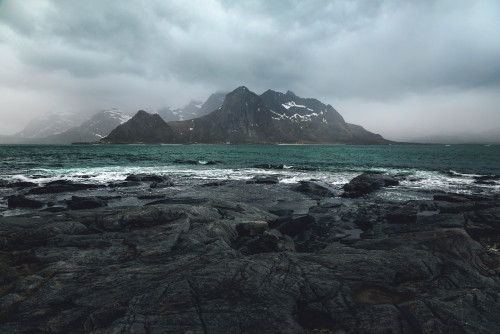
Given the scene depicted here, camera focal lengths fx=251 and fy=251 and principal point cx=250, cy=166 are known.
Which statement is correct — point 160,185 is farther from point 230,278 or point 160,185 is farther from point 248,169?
point 230,278

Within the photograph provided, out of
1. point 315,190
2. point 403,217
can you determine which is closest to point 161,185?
point 315,190

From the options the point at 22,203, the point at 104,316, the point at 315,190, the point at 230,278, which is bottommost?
the point at 315,190

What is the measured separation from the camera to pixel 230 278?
7.84m

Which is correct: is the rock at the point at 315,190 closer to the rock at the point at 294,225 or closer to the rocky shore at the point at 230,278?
the rock at the point at 294,225

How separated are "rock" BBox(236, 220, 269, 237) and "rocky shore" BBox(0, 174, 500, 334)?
0.06 metres

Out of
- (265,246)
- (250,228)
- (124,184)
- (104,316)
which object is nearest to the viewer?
(104,316)

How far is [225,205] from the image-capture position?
1911 cm

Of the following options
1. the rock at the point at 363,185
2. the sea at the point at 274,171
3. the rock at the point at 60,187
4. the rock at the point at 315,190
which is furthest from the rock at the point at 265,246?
the rock at the point at 60,187

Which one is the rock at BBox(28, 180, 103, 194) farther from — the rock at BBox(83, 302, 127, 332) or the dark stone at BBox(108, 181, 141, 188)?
the rock at BBox(83, 302, 127, 332)

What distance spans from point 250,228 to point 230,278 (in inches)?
302

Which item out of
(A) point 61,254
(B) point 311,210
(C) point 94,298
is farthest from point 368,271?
(B) point 311,210

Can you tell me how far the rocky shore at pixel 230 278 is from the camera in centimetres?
612

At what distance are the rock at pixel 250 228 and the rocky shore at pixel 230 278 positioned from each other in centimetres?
6

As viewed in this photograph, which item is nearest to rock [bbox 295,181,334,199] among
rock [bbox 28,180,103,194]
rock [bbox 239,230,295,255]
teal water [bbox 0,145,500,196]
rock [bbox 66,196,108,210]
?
teal water [bbox 0,145,500,196]
